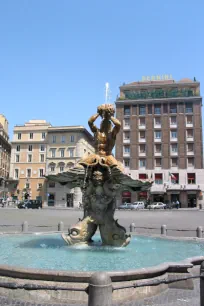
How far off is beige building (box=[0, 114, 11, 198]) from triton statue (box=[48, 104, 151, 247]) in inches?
2306

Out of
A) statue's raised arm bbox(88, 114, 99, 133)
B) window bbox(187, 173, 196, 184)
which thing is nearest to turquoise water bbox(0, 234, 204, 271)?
statue's raised arm bbox(88, 114, 99, 133)

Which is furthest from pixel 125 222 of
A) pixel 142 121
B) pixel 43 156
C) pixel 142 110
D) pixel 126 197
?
pixel 43 156

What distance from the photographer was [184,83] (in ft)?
203

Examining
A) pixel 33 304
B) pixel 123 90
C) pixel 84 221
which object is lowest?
pixel 33 304

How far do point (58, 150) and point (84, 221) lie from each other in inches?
2360

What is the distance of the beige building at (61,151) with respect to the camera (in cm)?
6694

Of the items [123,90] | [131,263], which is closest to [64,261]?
[131,263]

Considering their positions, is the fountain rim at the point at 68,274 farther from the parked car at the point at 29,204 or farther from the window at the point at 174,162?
the window at the point at 174,162

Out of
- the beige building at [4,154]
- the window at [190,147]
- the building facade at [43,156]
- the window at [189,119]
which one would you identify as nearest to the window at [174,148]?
the window at [190,147]

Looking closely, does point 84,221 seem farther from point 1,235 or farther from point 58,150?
point 58,150

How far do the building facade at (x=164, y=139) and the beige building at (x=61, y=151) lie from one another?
10636 mm

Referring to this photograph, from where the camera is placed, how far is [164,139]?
198ft

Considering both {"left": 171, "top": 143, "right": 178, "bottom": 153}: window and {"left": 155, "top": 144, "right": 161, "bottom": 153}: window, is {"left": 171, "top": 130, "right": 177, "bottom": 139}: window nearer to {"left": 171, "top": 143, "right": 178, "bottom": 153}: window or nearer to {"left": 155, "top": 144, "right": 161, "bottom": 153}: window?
{"left": 171, "top": 143, "right": 178, "bottom": 153}: window

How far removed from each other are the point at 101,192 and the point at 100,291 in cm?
594
